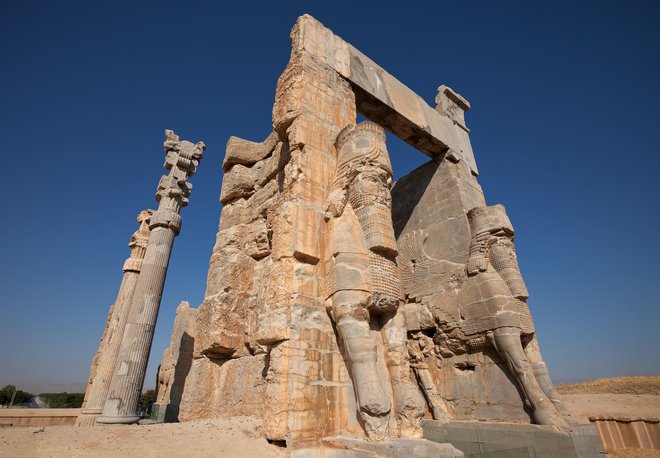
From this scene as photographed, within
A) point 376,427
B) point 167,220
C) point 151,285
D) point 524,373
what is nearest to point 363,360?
point 376,427

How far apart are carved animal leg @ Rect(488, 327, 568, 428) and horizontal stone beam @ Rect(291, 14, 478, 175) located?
12.4 ft

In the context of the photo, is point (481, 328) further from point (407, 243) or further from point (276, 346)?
point (276, 346)

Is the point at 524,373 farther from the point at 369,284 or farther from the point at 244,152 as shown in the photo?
the point at 244,152

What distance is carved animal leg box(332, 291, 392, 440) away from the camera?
108 inches

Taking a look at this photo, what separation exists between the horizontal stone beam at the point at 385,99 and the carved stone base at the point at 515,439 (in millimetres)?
4909

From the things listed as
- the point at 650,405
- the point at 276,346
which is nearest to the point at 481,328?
the point at 276,346

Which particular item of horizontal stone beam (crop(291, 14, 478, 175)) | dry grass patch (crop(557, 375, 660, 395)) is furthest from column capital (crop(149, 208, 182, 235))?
dry grass patch (crop(557, 375, 660, 395))

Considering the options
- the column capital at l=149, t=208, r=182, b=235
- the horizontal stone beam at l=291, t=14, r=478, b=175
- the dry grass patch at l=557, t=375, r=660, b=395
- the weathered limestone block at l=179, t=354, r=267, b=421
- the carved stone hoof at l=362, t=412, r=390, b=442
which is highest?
the horizontal stone beam at l=291, t=14, r=478, b=175

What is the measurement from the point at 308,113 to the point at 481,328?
3.97 meters

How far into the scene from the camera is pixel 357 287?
3.24 metres

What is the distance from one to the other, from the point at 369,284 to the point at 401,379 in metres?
0.94

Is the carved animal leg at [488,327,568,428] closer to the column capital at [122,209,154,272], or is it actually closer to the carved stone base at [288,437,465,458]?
the carved stone base at [288,437,465,458]

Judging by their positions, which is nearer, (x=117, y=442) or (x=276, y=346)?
(x=117, y=442)

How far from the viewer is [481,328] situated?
5371mm
